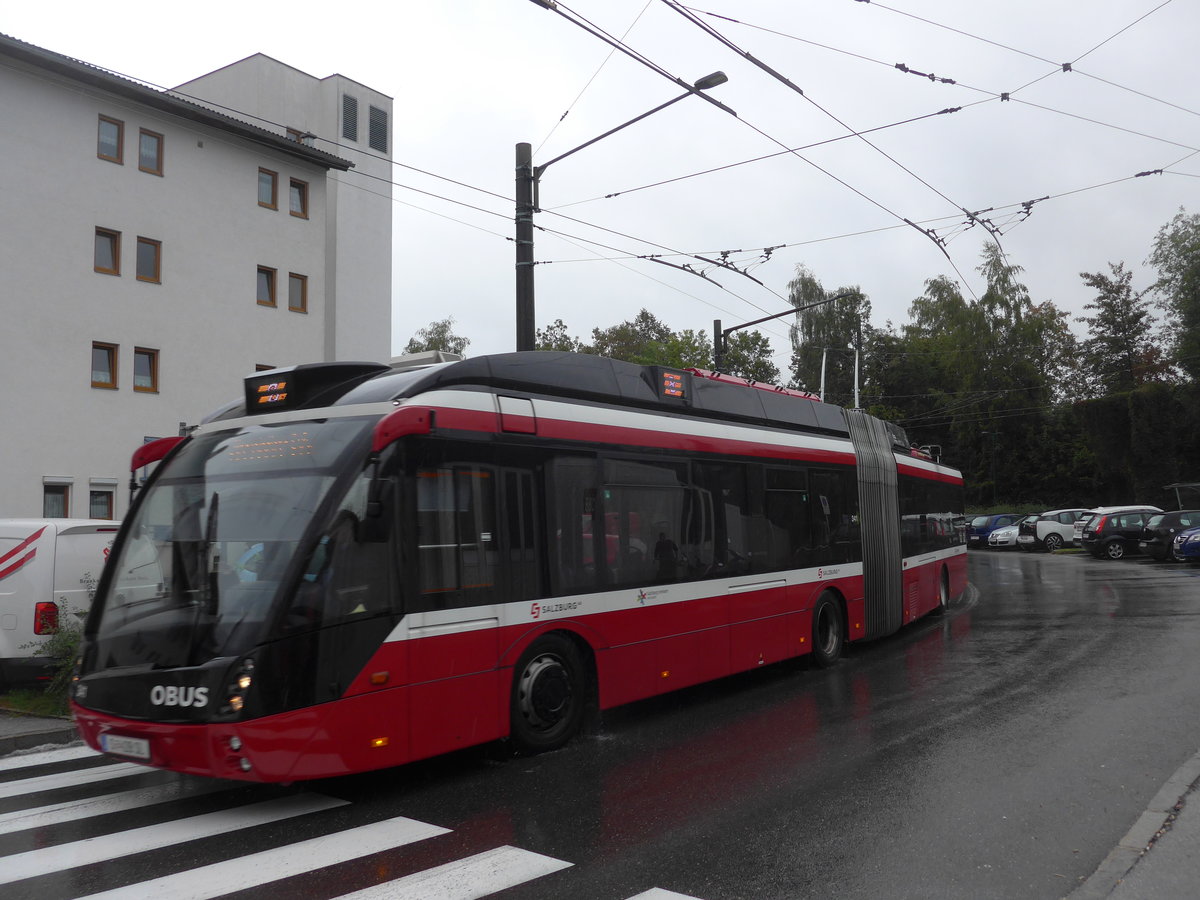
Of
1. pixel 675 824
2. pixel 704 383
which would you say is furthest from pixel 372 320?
pixel 675 824

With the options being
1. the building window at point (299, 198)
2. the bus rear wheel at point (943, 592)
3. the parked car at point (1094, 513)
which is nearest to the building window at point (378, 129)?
the building window at point (299, 198)

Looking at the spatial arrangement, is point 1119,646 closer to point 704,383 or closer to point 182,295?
point 704,383

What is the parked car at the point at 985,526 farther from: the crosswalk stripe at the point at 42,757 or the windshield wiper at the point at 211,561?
the windshield wiper at the point at 211,561

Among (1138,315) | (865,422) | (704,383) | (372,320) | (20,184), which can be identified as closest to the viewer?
(704,383)

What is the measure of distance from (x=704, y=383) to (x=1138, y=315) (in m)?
63.1

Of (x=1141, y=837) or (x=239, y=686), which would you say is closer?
(x=1141, y=837)

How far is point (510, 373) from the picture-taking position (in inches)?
295

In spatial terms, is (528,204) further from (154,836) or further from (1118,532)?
(1118,532)

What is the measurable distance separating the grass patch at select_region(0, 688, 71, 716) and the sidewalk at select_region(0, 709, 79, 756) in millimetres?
149

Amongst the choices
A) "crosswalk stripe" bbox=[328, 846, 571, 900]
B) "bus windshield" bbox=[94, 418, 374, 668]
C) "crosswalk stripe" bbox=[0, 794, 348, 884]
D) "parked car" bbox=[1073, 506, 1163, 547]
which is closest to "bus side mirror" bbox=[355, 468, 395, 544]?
"bus windshield" bbox=[94, 418, 374, 668]

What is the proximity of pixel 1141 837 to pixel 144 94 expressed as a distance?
26.1 metres

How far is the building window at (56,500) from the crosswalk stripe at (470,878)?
20.8 metres

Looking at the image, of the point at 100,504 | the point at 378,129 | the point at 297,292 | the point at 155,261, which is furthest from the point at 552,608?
the point at 378,129

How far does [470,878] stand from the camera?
481 centimetres
